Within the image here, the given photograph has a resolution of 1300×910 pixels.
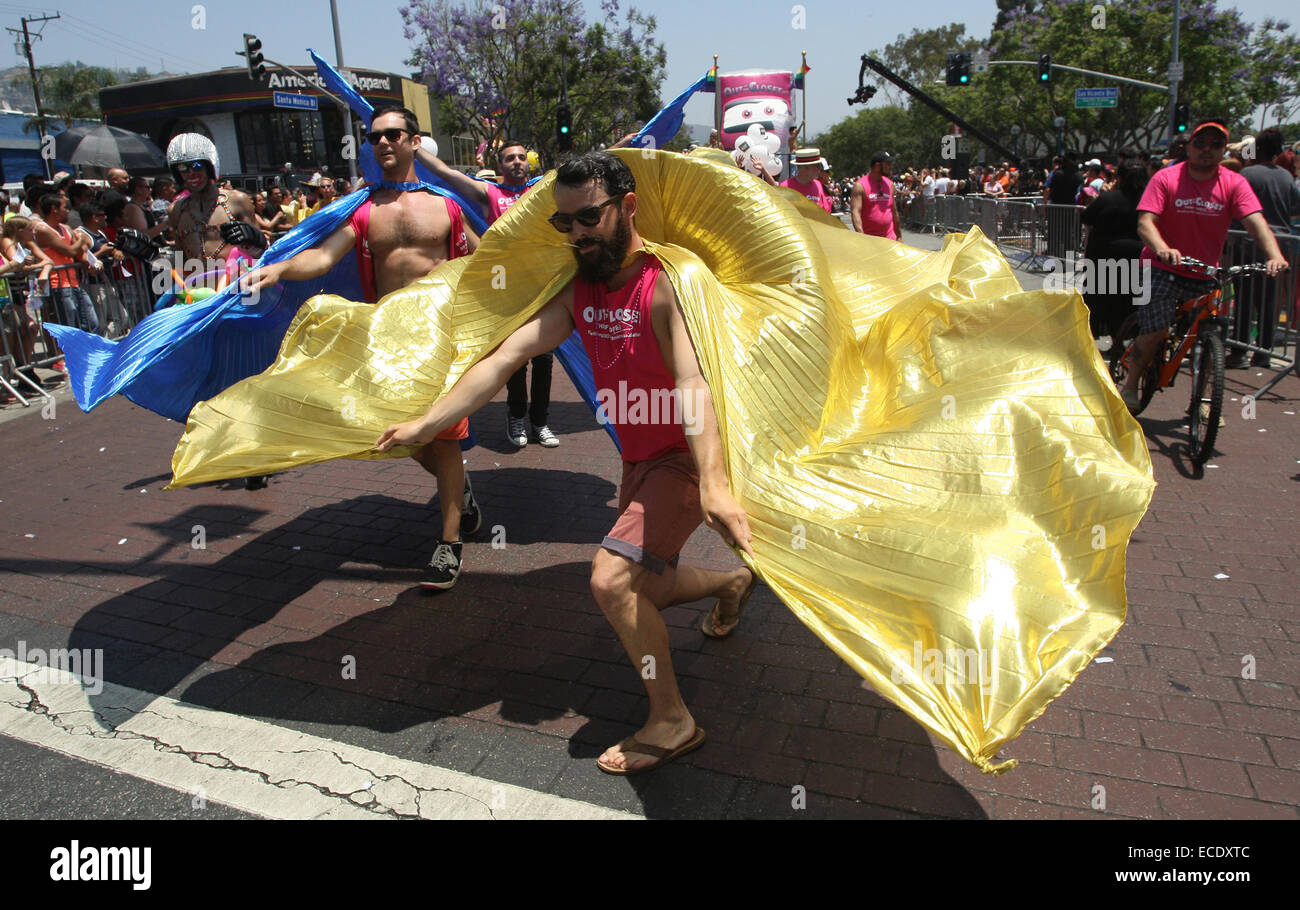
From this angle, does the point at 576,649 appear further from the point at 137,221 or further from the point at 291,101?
the point at 291,101

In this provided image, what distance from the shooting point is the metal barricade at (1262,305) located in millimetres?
7957

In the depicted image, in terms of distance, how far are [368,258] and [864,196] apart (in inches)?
241

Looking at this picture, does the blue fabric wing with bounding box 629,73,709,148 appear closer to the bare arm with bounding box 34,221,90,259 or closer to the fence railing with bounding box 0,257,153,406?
the fence railing with bounding box 0,257,153,406

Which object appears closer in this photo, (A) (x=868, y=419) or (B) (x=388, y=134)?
(A) (x=868, y=419)

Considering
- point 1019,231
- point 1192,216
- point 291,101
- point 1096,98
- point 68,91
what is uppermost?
point 68,91

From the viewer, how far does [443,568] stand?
14.5 feet

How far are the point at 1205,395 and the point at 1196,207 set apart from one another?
1.22 metres

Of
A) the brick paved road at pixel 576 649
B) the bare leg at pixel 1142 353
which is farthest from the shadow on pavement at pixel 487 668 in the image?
the bare leg at pixel 1142 353

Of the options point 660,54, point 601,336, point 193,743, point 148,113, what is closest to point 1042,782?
point 601,336

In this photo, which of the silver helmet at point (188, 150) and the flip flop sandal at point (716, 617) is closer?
the flip flop sandal at point (716, 617)

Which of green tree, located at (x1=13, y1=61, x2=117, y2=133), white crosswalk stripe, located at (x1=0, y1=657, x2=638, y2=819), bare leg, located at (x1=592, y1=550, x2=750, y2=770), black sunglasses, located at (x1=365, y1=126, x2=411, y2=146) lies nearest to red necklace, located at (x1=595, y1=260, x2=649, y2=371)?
bare leg, located at (x1=592, y1=550, x2=750, y2=770)

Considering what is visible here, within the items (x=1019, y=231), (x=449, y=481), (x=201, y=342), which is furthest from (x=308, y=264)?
(x=1019, y=231)

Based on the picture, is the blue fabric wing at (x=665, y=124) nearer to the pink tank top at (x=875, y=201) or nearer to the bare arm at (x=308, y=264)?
the bare arm at (x=308, y=264)
